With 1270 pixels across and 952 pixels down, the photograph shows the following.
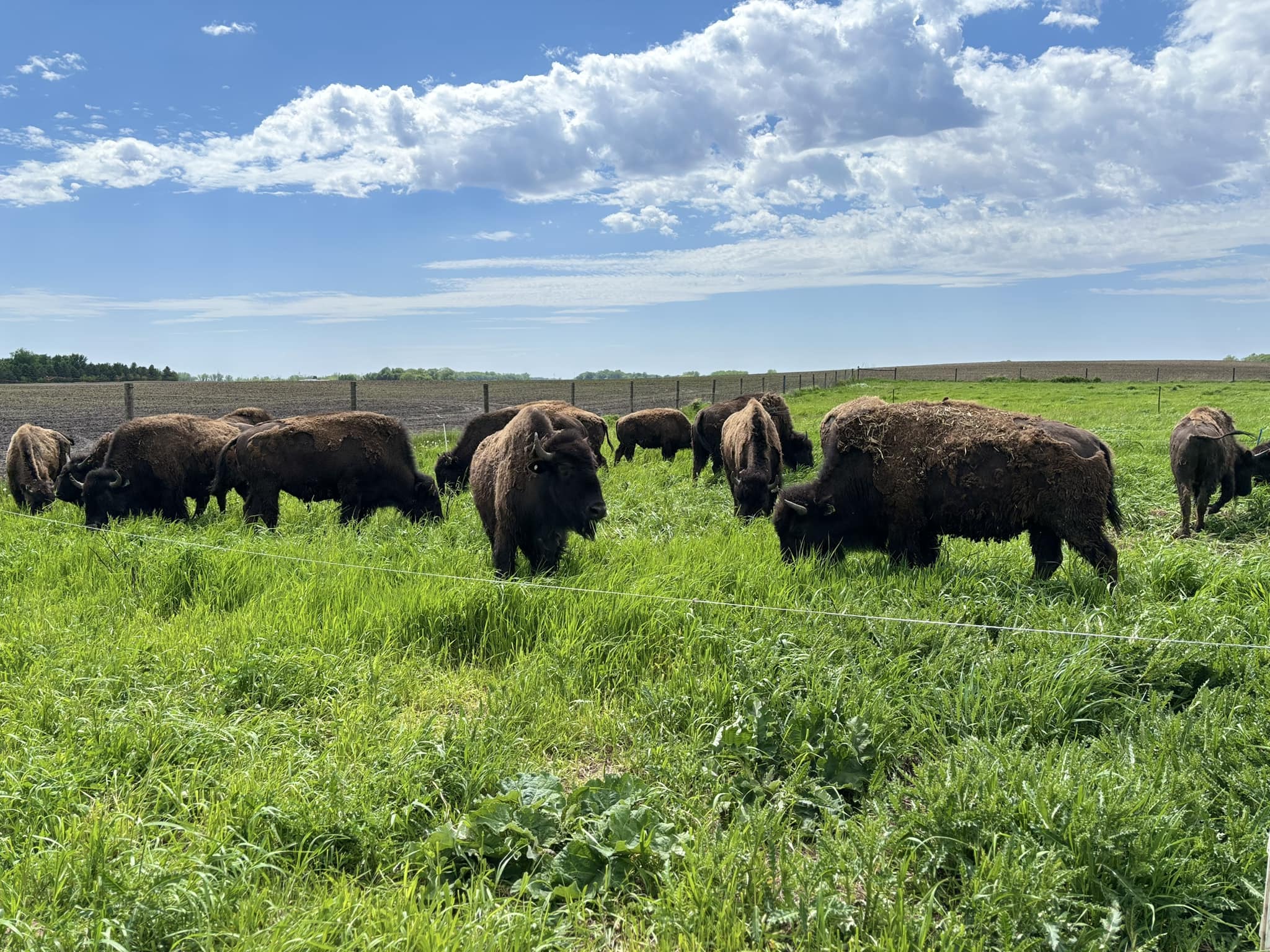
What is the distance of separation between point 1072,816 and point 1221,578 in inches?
165

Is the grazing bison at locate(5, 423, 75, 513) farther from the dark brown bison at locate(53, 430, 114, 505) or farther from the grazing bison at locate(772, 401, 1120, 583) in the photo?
the grazing bison at locate(772, 401, 1120, 583)

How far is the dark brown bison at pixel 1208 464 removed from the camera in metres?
8.73

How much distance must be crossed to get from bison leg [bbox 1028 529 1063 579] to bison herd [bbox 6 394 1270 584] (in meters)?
0.01

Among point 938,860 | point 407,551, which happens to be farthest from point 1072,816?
point 407,551

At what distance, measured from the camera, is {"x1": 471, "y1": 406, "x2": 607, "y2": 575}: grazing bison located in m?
6.28

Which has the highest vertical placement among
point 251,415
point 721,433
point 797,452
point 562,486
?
point 251,415

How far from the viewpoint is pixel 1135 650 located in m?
4.28

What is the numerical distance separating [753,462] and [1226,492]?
6.24 m

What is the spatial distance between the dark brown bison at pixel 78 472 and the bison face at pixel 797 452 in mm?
11000

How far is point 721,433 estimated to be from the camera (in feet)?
46.4

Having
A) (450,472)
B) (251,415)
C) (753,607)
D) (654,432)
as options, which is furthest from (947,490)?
(654,432)

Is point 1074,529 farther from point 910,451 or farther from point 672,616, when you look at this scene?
point 672,616

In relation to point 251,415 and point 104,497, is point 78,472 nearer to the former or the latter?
point 104,497

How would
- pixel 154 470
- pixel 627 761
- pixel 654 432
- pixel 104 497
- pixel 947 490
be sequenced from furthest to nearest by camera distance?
1. pixel 654 432
2. pixel 154 470
3. pixel 104 497
4. pixel 947 490
5. pixel 627 761
